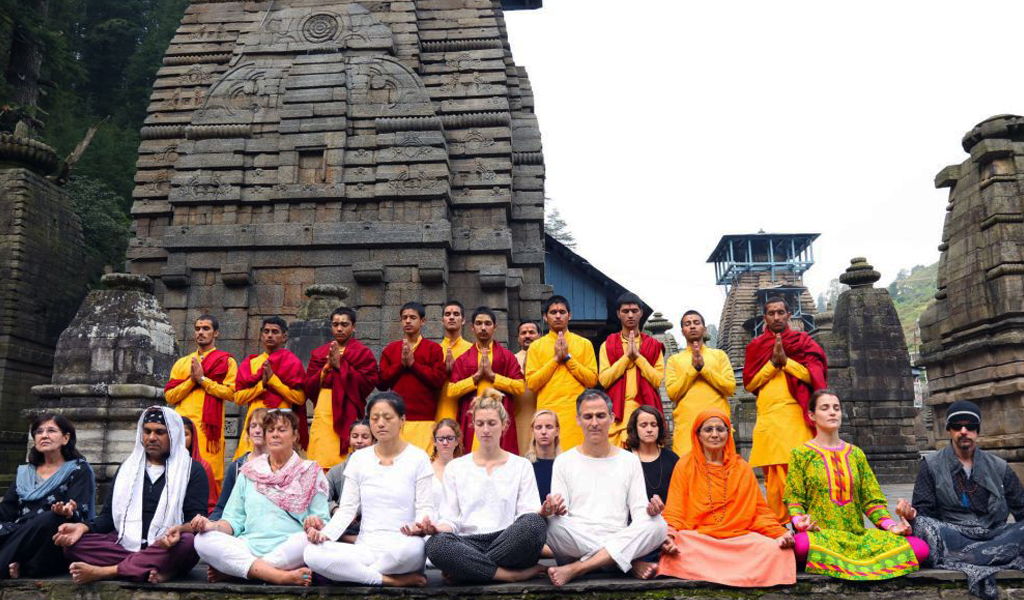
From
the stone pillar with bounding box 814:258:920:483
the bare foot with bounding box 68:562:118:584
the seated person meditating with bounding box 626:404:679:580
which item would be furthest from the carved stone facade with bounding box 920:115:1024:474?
the bare foot with bounding box 68:562:118:584

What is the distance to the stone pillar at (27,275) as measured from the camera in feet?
44.4

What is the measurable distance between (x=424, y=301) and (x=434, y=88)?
4.43 m

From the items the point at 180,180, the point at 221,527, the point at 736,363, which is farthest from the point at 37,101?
the point at 736,363

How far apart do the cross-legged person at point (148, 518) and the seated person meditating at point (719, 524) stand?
309 cm

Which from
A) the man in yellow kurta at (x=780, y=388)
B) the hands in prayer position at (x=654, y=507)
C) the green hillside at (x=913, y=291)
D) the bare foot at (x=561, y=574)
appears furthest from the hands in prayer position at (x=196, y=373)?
the green hillside at (x=913, y=291)

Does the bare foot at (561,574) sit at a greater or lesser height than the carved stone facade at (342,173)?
lesser

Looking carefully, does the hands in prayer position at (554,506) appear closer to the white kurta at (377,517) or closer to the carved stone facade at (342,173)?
the white kurta at (377,517)

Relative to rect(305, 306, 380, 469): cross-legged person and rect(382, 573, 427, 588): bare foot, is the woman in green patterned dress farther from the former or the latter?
rect(305, 306, 380, 469): cross-legged person

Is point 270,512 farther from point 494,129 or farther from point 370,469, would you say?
point 494,129

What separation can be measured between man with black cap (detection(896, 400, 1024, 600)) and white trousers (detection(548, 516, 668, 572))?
5.24 ft

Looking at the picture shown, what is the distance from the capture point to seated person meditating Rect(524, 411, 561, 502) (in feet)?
16.3

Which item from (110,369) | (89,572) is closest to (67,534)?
(89,572)

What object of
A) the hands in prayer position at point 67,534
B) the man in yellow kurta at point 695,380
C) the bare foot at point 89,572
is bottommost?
the bare foot at point 89,572

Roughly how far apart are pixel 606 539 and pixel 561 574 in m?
0.42
